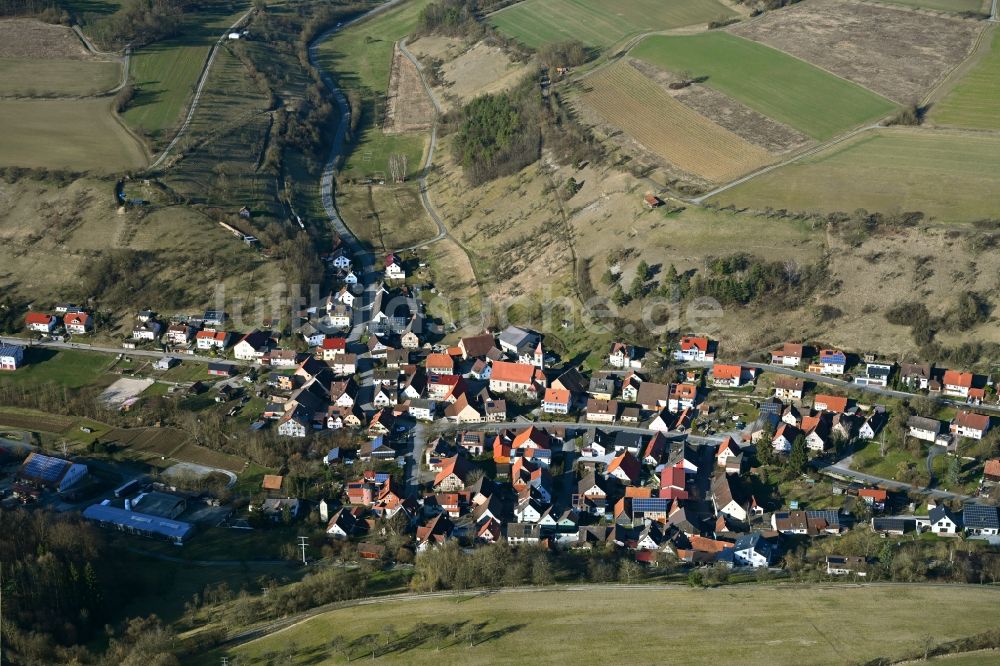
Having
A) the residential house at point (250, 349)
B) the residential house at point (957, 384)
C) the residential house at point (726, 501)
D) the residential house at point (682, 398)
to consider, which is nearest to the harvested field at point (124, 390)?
the residential house at point (250, 349)

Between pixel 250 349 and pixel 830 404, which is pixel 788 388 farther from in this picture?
pixel 250 349

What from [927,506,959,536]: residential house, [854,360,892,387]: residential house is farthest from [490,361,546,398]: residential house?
[927,506,959,536]: residential house

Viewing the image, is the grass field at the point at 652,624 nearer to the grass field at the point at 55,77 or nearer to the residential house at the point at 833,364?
the residential house at the point at 833,364

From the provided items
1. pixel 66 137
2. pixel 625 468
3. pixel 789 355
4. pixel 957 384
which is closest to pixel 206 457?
pixel 625 468

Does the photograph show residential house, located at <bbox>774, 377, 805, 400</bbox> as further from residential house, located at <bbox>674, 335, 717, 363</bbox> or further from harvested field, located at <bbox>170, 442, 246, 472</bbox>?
harvested field, located at <bbox>170, 442, 246, 472</bbox>

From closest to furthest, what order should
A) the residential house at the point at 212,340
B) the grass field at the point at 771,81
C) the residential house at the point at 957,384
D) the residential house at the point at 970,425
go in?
1. the residential house at the point at 970,425
2. the residential house at the point at 957,384
3. the residential house at the point at 212,340
4. the grass field at the point at 771,81
